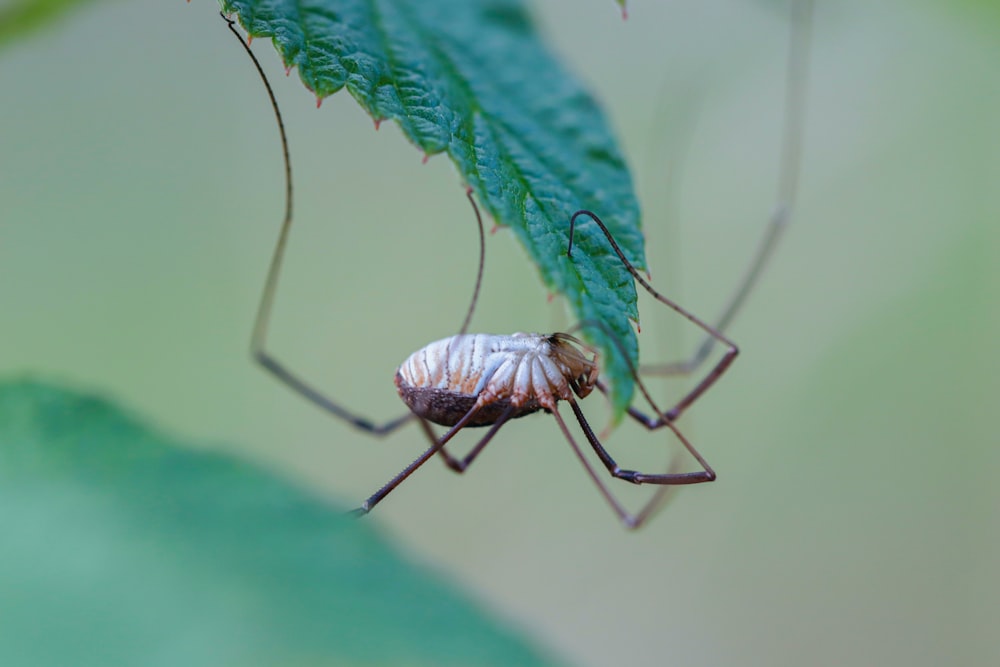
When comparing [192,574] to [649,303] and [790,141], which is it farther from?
[790,141]

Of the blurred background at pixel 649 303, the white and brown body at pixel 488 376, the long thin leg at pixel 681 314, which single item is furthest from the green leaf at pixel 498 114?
the blurred background at pixel 649 303

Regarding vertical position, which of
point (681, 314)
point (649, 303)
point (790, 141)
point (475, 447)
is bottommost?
point (475, 447)

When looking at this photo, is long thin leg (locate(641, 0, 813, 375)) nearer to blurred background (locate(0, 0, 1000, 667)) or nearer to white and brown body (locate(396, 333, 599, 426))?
blurred background (locate(0, 0, 1000, 667))

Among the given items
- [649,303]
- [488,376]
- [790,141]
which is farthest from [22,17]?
[790,141]

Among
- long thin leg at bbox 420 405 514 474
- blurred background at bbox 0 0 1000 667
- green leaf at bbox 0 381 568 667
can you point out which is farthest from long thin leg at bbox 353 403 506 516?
blurred background at bbox 0 0 1000 667

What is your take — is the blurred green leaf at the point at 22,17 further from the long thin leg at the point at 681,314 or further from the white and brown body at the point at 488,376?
the white and brown body at the point at 488,376

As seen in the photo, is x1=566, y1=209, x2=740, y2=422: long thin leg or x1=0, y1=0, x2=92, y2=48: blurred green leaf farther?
x1=566, y1=209, x2=740, y2=422: long thin leg

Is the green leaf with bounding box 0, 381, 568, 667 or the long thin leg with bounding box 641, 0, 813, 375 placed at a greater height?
the long thin leg with bounding box 641, 0, 813, 375
